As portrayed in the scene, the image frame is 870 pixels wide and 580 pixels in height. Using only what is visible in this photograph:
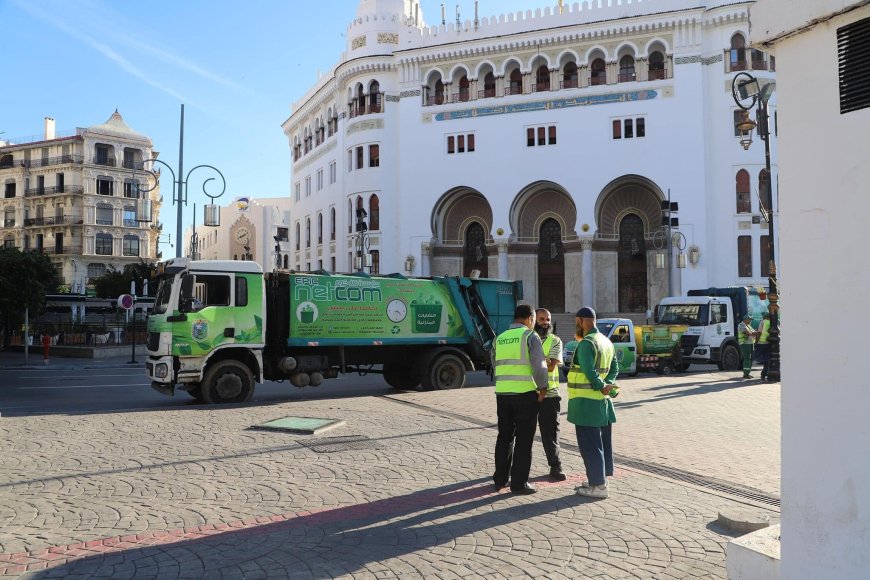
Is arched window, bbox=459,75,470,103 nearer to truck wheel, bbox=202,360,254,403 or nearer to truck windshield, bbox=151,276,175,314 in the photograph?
truck windshield, bbox=151,276,175,314

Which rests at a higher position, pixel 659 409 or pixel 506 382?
pixel 506 382

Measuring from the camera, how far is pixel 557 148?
4094 cm

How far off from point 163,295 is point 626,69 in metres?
34.0

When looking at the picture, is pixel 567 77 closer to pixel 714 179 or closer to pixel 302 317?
pixel 714 179

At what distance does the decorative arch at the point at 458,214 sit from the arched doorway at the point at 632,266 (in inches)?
322

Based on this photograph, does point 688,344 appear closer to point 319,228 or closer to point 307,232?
point 319,228

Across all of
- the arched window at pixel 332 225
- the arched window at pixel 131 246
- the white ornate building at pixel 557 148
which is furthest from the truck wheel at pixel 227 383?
the arched window at pixel 131 246

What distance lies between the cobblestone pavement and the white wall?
1327mm

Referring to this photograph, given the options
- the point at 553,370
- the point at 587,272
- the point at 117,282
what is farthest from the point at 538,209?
the point at 117,282

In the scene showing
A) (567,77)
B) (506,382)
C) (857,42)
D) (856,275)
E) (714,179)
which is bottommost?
(506,382)

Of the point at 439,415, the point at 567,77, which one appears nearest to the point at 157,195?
the point at 567,77

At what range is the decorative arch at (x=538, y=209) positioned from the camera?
138ft

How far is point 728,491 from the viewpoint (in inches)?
275

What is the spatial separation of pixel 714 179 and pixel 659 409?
2941 cm
